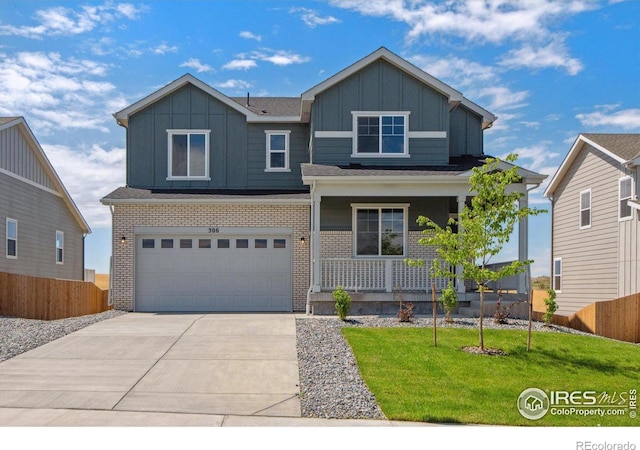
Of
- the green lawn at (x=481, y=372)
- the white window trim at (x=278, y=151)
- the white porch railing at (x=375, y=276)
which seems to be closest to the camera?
the green lawn at (x=481, y=372)

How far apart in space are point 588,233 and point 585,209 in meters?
0.88

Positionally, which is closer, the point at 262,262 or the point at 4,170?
the point at 262,262

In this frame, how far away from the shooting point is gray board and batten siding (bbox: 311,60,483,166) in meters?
20.0

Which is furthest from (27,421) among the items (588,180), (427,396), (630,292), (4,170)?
(588,180)

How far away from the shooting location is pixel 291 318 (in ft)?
55.4

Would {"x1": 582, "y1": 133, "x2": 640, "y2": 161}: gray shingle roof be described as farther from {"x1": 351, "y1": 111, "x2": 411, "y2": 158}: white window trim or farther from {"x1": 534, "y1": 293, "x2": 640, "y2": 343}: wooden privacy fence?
{"x1": 351, "y1": 111, "x2": 411, "y2": 158}: white window trim

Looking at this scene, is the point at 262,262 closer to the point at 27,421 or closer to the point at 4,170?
the point at 4,170

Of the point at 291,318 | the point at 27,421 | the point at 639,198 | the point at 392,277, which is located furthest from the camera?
the point at 639,198

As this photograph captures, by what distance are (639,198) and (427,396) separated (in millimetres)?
12856

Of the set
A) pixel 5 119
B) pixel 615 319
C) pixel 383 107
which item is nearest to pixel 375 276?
pixel 383 107

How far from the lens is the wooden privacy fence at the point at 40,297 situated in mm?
17906

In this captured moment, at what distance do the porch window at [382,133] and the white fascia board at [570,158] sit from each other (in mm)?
6552

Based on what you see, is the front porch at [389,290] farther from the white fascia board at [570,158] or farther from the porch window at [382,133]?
the white fascia board at [570,158]

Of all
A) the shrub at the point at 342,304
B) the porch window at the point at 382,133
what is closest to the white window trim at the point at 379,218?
the porch window at the point at 382,133
